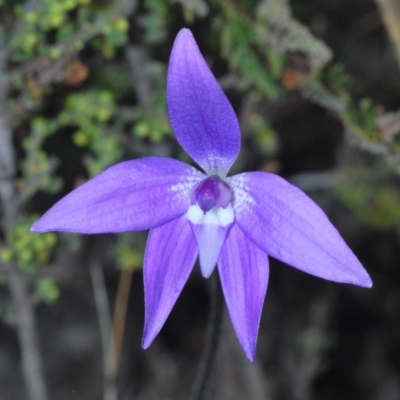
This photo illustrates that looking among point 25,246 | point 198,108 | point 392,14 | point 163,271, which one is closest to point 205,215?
point 163,271

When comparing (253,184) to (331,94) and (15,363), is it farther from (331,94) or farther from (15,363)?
(15,363)

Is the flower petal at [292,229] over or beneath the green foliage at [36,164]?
beneath

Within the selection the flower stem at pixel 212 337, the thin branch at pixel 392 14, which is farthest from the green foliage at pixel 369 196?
the flower stem at pixel 212 337

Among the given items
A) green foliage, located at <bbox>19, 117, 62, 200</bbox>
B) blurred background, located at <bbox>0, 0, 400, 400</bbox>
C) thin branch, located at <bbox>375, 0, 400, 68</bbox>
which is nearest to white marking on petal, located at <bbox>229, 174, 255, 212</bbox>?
blurred background, located at <bbox>0, 0, 400, 400</bbox>

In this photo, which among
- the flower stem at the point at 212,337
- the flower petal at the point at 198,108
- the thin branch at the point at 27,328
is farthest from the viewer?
the thin branch at the point at 27,328

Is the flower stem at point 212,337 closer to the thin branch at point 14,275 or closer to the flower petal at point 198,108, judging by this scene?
the flower petal at point 198,108

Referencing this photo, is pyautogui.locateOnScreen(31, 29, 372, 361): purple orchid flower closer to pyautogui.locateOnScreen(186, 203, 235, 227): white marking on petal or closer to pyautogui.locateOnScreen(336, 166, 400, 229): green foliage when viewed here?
pyautogui.locateOnScreen(186, 203, 235, 227): white marking on petal
